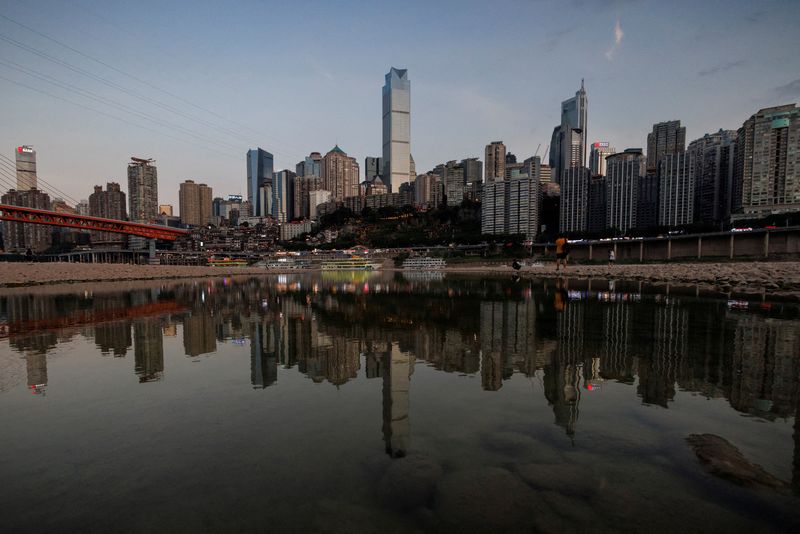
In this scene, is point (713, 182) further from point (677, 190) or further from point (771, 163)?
point (771, 163)

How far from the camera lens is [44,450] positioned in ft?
16.5

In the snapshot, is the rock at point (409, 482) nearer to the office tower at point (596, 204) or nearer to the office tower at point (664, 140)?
the office tower at point (596, 204)

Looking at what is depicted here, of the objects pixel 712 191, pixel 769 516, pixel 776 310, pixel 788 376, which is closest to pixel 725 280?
pixel 776 310

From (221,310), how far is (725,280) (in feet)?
123

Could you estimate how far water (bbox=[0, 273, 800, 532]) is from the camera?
146 inches

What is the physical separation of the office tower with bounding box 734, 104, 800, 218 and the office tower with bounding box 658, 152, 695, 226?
1345 centimetres

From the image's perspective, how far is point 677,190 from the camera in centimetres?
12619

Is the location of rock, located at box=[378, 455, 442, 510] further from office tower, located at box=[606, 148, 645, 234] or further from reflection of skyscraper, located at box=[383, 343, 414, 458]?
office tower, located at box=[606, 148, 645, 234]

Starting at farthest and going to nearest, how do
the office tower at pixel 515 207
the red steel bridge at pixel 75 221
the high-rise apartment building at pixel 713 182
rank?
1. the office tower at pixel 515 207
2. the high-rise apartment building at pixel 713 182
3. the red steel bridge at pixel 75 221

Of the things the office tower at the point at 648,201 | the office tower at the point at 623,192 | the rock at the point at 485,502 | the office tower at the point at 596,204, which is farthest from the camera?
the office tower at the point at 596,204

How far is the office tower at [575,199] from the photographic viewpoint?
153 metres

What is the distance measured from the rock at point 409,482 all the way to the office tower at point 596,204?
165678 millimetres

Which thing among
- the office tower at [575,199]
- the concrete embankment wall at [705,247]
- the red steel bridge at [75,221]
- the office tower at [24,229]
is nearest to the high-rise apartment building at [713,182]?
the office tower at [575,199]

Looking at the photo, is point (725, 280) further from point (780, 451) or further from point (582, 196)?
point (582, 196)
